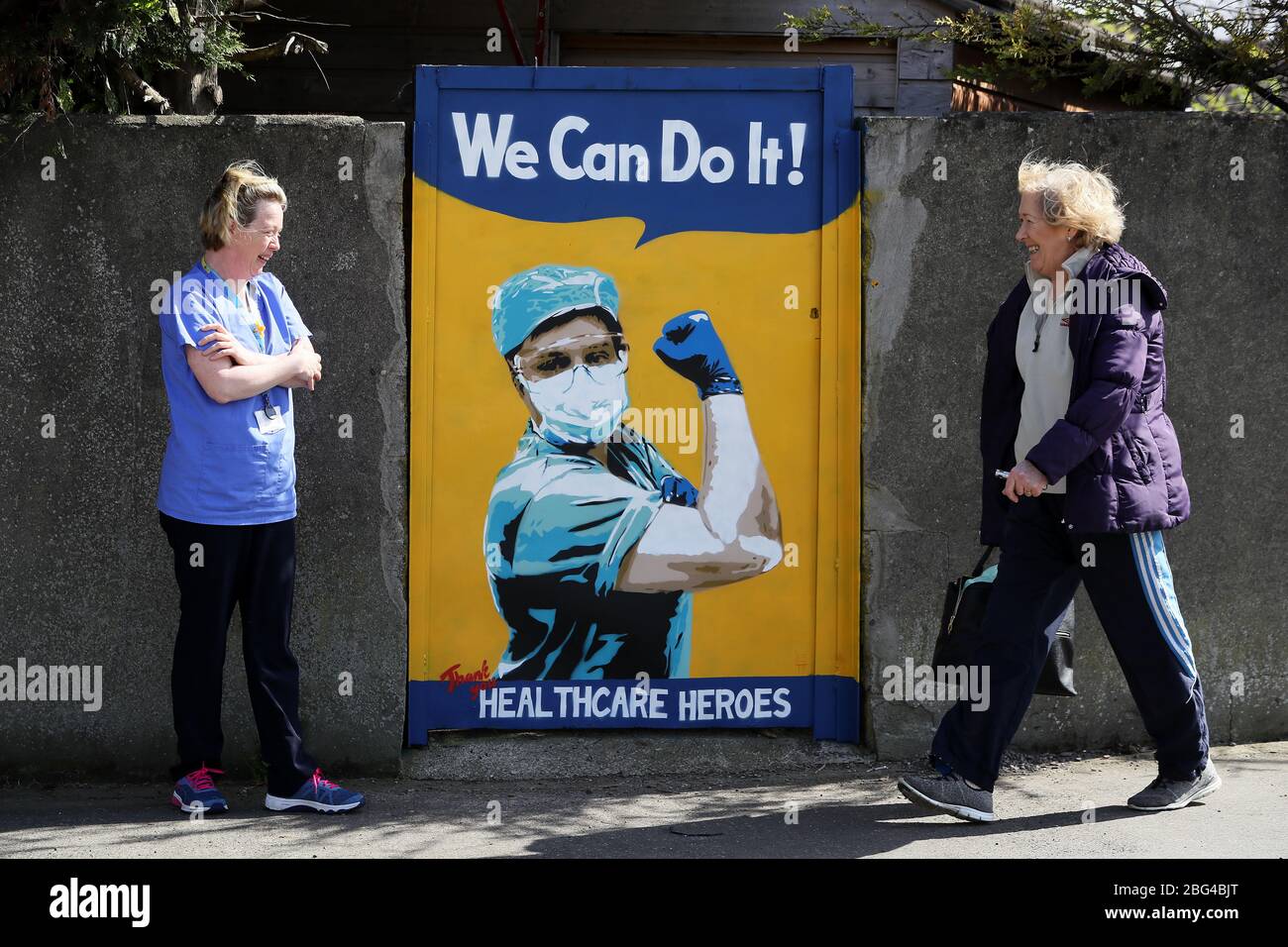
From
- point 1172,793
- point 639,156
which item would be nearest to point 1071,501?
point 1172,793

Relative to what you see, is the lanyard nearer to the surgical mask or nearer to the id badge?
the id badge

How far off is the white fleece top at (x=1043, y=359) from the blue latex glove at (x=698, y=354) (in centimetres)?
109

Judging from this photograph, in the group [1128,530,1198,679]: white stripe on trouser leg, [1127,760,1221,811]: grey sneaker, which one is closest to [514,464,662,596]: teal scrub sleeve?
[1128,530,1198,679]: white stripe on trouser leg

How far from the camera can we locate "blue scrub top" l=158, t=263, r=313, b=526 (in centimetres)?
410

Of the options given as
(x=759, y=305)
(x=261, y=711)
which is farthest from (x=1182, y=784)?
(x=261, y=711)

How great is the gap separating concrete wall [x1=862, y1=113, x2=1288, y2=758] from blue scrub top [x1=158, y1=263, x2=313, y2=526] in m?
2.09

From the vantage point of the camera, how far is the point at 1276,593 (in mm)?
5059

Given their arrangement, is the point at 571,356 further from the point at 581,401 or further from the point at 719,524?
the point at 719,524

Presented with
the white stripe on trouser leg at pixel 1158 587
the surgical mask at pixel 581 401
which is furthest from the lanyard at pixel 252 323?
the white stripe on trouser leg at pixel 1158 587

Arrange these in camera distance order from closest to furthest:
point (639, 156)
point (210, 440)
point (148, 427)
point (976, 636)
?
1. point (210, 440)
2. point (976, 636)
3. point (148, 427)
4. point (639, 156)

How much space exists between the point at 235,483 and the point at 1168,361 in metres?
3.30

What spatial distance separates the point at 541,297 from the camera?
481cm

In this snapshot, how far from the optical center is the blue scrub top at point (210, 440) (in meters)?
4.10

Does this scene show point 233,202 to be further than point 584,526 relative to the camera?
No
